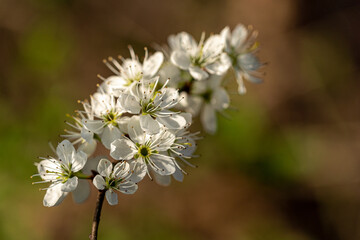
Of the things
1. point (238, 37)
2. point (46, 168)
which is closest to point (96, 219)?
point (46, 168)

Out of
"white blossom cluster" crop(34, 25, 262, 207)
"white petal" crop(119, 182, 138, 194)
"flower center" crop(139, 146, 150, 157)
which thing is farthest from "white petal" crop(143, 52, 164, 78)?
"white petal" crop(119, 182, 138, 194)

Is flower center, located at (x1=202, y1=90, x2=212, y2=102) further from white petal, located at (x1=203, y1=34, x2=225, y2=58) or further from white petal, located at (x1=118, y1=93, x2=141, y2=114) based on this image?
white petal, located at (x1=118, y1=93, x2=141, y2=114)

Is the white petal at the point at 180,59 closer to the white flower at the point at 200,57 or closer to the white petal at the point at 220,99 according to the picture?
the white flower at the point at 200,57

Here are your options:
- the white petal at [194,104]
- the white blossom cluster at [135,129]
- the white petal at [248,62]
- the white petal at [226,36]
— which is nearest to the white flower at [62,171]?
the white blossom cluster at [135,129]

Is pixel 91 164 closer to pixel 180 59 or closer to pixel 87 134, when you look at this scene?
pixel 87 134

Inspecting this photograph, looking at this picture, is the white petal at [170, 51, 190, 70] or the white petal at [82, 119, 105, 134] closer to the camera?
the white petal at [82, 119, 105, 134]

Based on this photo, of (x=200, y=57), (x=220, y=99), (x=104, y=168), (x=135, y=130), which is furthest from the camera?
(x=220, y=99)

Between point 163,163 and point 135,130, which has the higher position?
point 135,130
